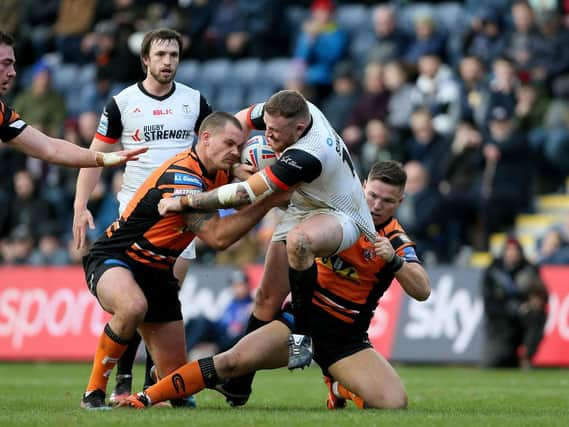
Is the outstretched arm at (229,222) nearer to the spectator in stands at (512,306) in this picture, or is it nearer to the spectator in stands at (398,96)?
the spectator in stands at (512,306)

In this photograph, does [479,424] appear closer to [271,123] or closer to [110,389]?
[271,123]

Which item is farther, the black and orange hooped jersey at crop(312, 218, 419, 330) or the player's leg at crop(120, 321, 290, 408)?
the black and orange hooped jersey at crop(312, 218, 419, 330)

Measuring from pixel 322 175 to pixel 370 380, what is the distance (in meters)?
1.65

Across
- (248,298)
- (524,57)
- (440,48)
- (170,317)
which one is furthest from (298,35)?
(170,317)

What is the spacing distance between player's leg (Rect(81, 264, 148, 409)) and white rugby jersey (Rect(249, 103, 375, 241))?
Answer: 1.37m

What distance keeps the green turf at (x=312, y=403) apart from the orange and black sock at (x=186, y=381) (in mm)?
155

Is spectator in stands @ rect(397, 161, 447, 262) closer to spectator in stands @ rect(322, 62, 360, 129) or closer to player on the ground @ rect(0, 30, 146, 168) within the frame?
spectator in stands @ rect(322, 62, 360, 129)

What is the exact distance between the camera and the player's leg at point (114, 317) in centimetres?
926

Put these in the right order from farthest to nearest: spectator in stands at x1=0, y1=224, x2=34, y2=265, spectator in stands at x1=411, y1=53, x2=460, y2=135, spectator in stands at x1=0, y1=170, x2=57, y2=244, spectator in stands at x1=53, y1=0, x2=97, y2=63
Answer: spectator in stands at x1=53, y1=0, x2=97, y2=63, spectator in stands at x1=0, y1=170, x2=57, y2=244, spectator in stands at x1=0, y1=224, x2=34, y2=265, spectator in stands at x1=411, y1=53, x2=460, y2=135


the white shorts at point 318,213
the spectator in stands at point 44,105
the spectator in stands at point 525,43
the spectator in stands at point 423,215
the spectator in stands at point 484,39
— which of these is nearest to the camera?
the white shorts at point 318,213

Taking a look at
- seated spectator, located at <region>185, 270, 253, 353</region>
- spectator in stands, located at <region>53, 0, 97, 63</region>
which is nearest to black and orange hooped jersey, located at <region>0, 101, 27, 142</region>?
seated spectator, located at <region>185, 270, 253, 353</region>

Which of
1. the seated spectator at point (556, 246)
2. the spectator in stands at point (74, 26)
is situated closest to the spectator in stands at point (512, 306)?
the seated spectator at point (556, 246)

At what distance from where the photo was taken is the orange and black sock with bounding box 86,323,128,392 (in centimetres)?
941

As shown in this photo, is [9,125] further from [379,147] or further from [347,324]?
[379,147]
